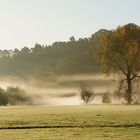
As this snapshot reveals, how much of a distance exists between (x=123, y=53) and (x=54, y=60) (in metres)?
63.8

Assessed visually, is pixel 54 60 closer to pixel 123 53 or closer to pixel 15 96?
pixel 15 96

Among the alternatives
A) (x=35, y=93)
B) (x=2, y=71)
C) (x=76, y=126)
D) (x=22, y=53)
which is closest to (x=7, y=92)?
(x=35, y=93)

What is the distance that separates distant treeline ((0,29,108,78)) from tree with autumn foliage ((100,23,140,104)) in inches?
1307

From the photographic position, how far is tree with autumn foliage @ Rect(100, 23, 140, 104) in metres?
78.5

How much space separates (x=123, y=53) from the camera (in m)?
79.6

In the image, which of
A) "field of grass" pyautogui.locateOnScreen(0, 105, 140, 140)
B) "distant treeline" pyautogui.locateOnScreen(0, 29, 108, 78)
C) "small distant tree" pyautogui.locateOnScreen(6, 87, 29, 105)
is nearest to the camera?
"field of grass" pyautogui.locateOnScreen(0, 105, 140, 140)

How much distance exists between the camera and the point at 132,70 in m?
78.8

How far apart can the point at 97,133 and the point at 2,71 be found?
12322 centimetres

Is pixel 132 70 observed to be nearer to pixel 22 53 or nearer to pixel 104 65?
pixel 104 65

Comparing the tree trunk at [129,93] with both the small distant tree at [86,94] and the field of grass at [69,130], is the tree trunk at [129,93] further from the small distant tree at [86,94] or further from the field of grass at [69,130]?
the field of grass at [69,130]

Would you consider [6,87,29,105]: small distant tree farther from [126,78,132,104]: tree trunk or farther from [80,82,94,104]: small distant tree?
[126,78,132,104]: tree trunk

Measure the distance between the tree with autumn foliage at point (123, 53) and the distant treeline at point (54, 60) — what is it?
1307 inches

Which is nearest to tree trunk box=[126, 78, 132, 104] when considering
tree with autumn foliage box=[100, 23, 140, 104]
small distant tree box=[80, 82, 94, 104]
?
tree with autumn foliage box=[100, 23, 140, 104]

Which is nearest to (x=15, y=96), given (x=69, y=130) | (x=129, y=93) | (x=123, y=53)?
(x=123, y=53)
